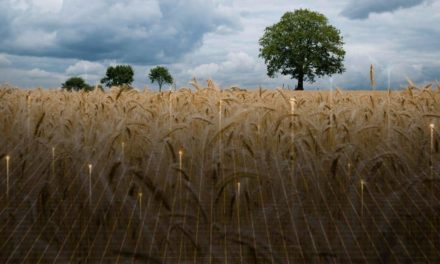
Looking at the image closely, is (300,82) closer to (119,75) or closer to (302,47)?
(302,47)

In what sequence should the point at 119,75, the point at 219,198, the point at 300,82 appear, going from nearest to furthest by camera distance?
1. the point at 219,198
2. the point at 300,82
3. the point at 119,75

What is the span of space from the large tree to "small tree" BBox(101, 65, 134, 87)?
70.4 feet

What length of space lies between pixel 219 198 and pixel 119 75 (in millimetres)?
60668

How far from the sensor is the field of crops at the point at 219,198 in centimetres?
171

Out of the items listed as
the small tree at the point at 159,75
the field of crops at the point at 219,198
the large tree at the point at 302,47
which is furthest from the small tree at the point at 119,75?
the field of crops at the point at 219,198

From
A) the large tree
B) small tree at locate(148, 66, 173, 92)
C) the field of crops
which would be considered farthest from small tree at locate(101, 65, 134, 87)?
the field of crops

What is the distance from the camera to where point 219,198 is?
2.04 meters

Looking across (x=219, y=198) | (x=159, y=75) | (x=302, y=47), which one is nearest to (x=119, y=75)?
(x=159, y=75)

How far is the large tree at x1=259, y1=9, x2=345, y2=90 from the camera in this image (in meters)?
44.1

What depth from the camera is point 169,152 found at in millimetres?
2670

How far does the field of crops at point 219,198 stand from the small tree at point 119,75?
59.1 m

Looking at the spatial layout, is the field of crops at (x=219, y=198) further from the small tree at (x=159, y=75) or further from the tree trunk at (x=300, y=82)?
the small tree at (x=159, y=75)

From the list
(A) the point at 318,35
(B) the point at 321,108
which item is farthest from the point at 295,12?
(B) the point at 321,108

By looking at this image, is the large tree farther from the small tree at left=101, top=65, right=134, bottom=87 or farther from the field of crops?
the field of crops
